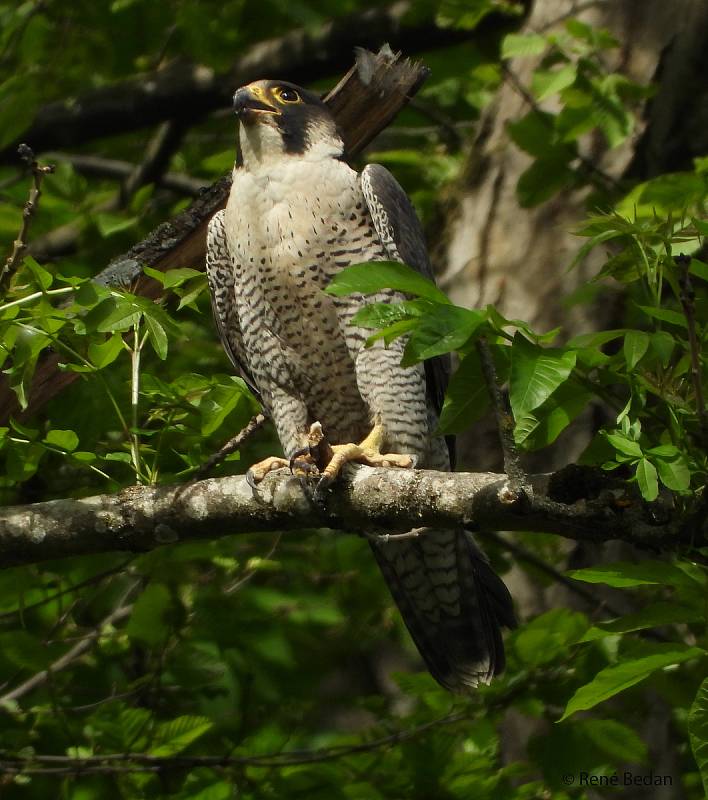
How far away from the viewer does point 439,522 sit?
2.56m

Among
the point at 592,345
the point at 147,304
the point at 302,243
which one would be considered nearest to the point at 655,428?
the point at 592,345

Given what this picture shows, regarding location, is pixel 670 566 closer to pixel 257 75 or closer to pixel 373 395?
pixel 373 395

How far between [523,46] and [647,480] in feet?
8.12

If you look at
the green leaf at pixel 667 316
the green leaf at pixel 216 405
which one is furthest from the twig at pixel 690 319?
the green leaf at pixel 216 405

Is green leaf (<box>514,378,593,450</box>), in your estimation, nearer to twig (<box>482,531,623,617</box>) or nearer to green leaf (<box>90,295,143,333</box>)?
green leaf (<box>90,295,143,333</box>)

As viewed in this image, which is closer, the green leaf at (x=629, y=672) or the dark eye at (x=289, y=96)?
the green leaf at (x=629, y=672)

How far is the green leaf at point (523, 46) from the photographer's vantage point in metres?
4.16

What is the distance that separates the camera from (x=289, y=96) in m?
4.26

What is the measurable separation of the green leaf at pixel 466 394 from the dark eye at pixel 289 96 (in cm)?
214

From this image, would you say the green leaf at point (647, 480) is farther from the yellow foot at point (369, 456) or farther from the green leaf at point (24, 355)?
the green leaf at point (24, 355)

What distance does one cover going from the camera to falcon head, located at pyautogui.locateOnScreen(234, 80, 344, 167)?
13.2 ft

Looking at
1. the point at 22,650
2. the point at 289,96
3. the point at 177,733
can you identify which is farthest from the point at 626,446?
the point at 289,96

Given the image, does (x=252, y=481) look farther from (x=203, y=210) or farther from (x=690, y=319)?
(x=203, y=210)
